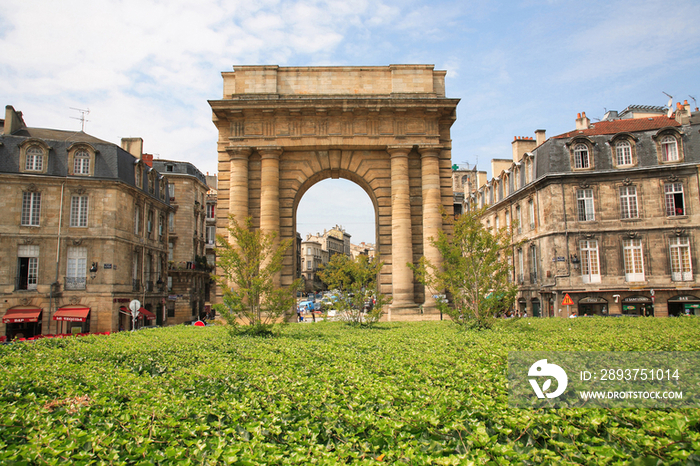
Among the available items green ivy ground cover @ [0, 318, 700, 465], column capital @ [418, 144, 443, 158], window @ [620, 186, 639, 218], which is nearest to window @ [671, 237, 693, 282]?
window @ [620, 186, 639, 218]

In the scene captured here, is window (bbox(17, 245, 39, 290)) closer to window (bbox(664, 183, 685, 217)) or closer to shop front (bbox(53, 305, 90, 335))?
shop front (bbox(53, 305, 90, 335))

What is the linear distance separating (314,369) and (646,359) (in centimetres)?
521

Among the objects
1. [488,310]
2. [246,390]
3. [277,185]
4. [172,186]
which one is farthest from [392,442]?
[172,186]

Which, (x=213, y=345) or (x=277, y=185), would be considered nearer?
(x=213, y=345)

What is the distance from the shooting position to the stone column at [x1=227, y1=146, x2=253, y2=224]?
2470 cm

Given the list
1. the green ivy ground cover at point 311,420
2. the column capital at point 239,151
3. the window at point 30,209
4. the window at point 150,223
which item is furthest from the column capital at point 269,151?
the green ivy ground cover at point 311,420

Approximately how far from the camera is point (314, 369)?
8055mm

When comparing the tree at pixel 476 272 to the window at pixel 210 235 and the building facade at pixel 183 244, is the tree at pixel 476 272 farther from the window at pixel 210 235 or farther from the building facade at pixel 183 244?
the window at pixel 210 235

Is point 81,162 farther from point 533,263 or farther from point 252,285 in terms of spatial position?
point 533,263

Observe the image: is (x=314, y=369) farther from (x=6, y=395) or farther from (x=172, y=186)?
(x=172, y=186)

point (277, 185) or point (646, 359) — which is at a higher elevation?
point (277, 185)

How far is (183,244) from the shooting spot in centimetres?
4369

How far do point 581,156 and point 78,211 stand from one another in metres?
31.2

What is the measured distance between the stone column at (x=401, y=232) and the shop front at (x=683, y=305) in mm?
16377
